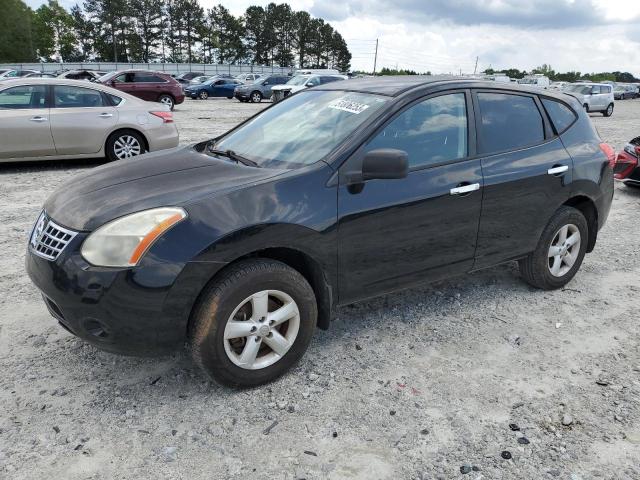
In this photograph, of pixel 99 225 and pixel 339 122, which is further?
pixel 339 122

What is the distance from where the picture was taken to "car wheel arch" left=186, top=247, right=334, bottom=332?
2977mm

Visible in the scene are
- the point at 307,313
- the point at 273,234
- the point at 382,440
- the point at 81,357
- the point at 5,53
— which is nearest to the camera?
the point at 382,440

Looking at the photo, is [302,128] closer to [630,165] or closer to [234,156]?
[234,156]

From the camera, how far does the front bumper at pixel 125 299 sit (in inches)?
100

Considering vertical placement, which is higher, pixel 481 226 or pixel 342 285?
pixel 481 226

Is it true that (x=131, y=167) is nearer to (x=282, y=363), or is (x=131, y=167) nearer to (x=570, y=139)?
(x=282, y=363)

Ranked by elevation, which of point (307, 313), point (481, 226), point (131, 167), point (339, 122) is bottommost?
point (307, 313)

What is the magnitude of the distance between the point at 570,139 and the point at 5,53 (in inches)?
3509

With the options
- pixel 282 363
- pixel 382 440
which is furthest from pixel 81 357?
pixel 382 440

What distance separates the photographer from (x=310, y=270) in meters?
3.12

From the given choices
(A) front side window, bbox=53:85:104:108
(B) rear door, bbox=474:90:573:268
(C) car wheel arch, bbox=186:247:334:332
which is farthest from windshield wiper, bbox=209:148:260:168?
(A) front side window, bbox=53:85:104:108

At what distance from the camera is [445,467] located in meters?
2.48

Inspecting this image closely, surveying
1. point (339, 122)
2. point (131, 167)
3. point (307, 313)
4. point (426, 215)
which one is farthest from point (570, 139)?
point (131, 167)

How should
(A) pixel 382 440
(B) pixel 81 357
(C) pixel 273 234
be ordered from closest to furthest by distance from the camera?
1. (A) pixel 382 440
2. (C) pixel 273 234
3. (B) pixel 81 357
